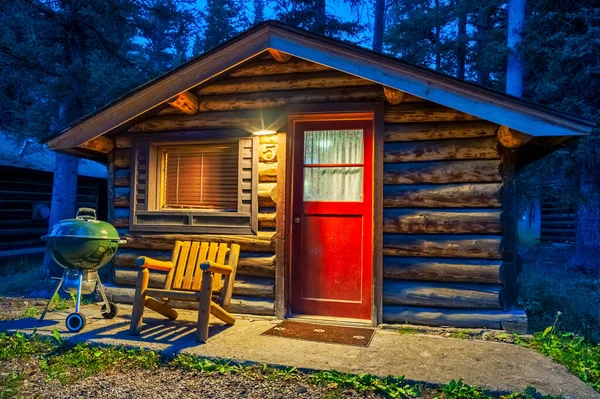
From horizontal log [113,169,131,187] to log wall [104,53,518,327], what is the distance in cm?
136

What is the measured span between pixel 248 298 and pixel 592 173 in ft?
29.0

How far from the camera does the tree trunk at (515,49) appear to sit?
376 inches

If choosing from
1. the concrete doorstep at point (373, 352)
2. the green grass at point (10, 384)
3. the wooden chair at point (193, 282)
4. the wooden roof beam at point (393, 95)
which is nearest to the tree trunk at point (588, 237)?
the wooden roof beam at point (393, 95)

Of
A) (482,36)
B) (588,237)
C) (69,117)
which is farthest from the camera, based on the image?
(482,36)

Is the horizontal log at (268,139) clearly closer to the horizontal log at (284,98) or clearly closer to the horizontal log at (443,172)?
the horizontal log at (284,98)

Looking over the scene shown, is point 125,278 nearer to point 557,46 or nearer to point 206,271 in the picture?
point 206,271

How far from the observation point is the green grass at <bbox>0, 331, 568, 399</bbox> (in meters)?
2.89

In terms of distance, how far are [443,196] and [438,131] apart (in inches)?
28.0

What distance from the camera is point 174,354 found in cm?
356

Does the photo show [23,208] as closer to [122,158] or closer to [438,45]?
[122,158]

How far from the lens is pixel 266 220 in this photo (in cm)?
495

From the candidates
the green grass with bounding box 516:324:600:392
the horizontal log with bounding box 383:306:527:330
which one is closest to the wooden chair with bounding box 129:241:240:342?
the horizontal log with bounding box 383:306:527:330

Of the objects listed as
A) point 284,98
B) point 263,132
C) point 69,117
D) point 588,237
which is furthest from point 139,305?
point 588,237

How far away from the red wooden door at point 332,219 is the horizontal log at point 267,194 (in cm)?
24
